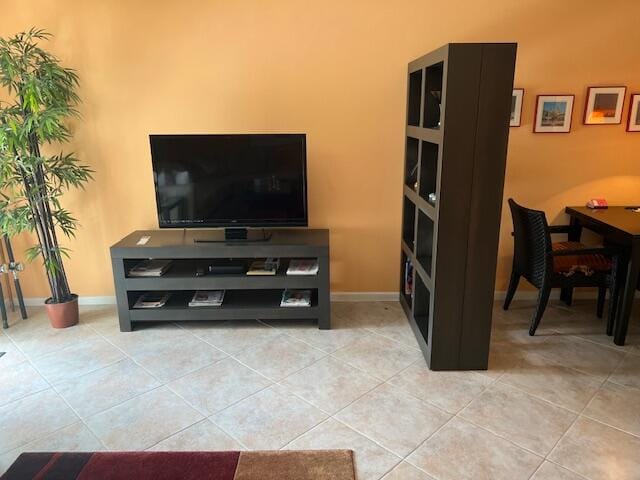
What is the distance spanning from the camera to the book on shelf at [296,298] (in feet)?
10.5

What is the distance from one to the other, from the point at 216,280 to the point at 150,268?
0.50 meters

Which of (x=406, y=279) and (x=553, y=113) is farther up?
→ (x=553, y=113)

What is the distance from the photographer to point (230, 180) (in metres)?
3.12

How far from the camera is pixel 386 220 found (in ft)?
11.7

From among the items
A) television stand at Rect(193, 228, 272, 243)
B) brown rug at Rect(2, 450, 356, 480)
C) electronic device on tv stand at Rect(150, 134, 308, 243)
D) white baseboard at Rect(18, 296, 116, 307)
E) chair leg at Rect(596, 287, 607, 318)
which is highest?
electronic device on tv stand at Rect(150, 134, 308, 243)

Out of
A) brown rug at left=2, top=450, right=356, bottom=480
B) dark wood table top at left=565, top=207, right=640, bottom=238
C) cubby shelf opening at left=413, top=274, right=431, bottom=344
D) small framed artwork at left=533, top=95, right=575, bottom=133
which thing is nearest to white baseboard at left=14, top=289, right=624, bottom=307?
cubby shelf opening at left=413, top=274, right=431, bottom=344

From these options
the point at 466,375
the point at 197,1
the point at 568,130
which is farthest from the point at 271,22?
the point at 466,375

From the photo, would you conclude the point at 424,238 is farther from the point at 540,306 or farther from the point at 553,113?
the point at 553,113

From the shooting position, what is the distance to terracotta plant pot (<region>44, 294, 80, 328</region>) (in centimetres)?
324

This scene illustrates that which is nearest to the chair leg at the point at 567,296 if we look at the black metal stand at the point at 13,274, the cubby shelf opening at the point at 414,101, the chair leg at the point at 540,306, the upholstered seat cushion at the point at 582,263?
the upholstered seat cushion at the point at 582,263

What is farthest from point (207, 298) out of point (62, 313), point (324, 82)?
point (324, 82)

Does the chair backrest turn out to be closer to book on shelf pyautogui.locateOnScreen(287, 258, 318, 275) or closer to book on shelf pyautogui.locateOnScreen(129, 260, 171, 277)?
book on shelf pyautogui.locateOnScreen(287, 258, 318, 275)

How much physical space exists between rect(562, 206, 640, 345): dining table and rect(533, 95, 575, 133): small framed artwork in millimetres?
634

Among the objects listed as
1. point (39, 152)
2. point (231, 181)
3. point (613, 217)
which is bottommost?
point (613, 217)
